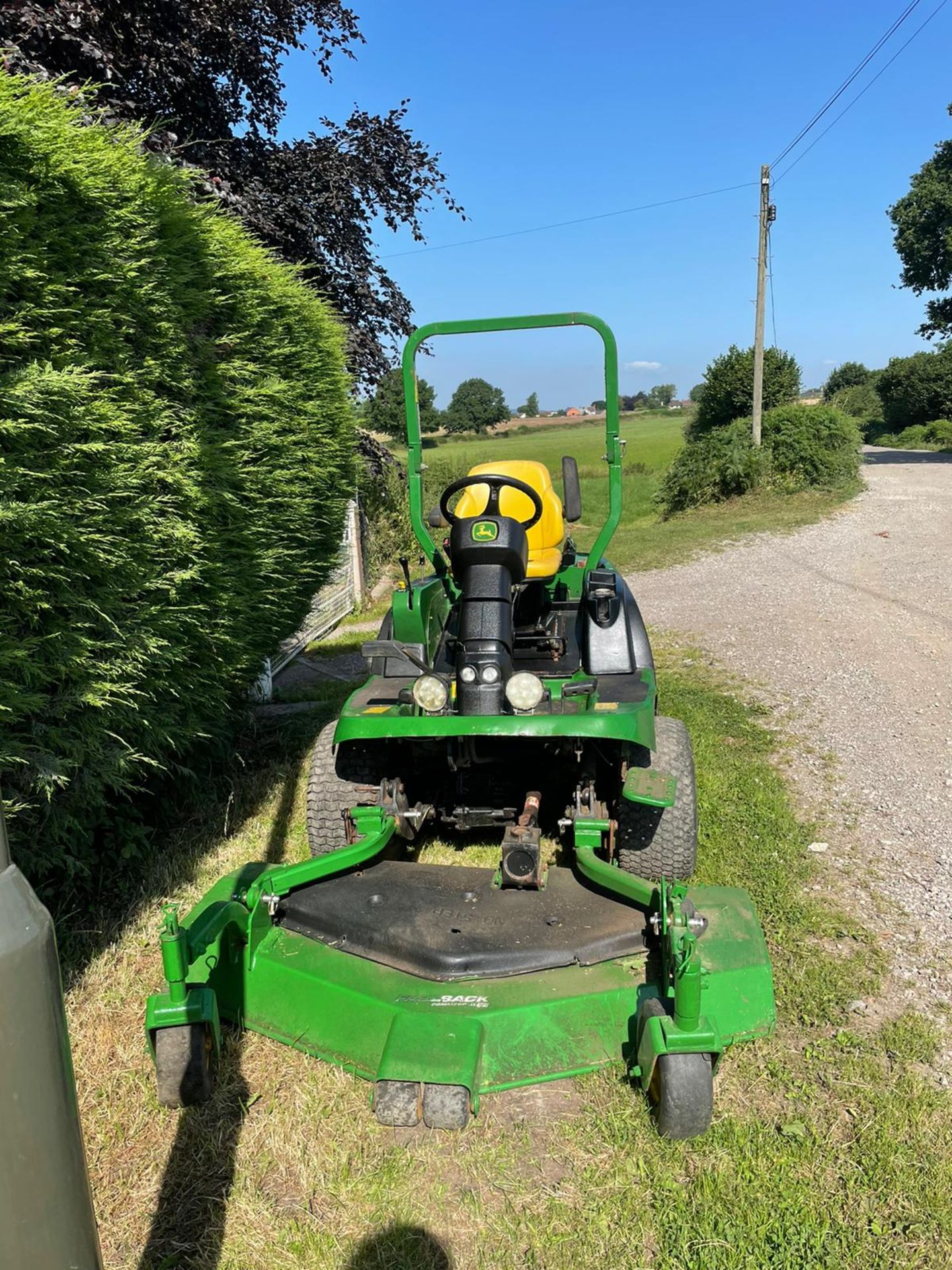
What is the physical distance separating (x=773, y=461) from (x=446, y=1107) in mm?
16890

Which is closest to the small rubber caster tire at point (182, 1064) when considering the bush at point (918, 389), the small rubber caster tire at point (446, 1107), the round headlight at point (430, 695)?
the small rubber caster tire at point (446, 1107)

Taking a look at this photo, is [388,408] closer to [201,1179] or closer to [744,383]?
[201,1179]

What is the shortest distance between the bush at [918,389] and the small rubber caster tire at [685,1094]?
37.4 m

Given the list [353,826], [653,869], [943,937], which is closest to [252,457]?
[353,826]

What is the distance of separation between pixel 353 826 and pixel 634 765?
119cm

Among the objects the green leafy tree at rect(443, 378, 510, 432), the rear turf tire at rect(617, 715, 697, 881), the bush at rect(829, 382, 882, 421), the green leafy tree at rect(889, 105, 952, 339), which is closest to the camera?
the rear turf tire at rect(617, 715, 697, 881)

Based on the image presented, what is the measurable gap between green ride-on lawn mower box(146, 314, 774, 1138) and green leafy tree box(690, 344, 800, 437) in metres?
21.3

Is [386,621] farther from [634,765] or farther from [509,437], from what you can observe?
[634,765]

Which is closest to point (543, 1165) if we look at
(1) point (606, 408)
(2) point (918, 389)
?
(1) point (606, 408)

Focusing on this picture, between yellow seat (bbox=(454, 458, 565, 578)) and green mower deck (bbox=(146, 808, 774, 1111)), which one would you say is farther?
yellow seat (bbox=(454, 458, 565, 578))

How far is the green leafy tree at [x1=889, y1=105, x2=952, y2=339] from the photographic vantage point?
22.0 metres

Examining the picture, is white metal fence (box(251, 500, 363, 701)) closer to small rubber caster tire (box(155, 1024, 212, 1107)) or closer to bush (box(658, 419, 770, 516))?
small rubber caster tire (box(155, 1024, 212, 1107))

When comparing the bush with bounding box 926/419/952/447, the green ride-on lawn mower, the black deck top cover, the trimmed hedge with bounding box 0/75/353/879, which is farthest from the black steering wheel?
the bush with bounding box 926/419/952/447

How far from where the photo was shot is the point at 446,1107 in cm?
248
